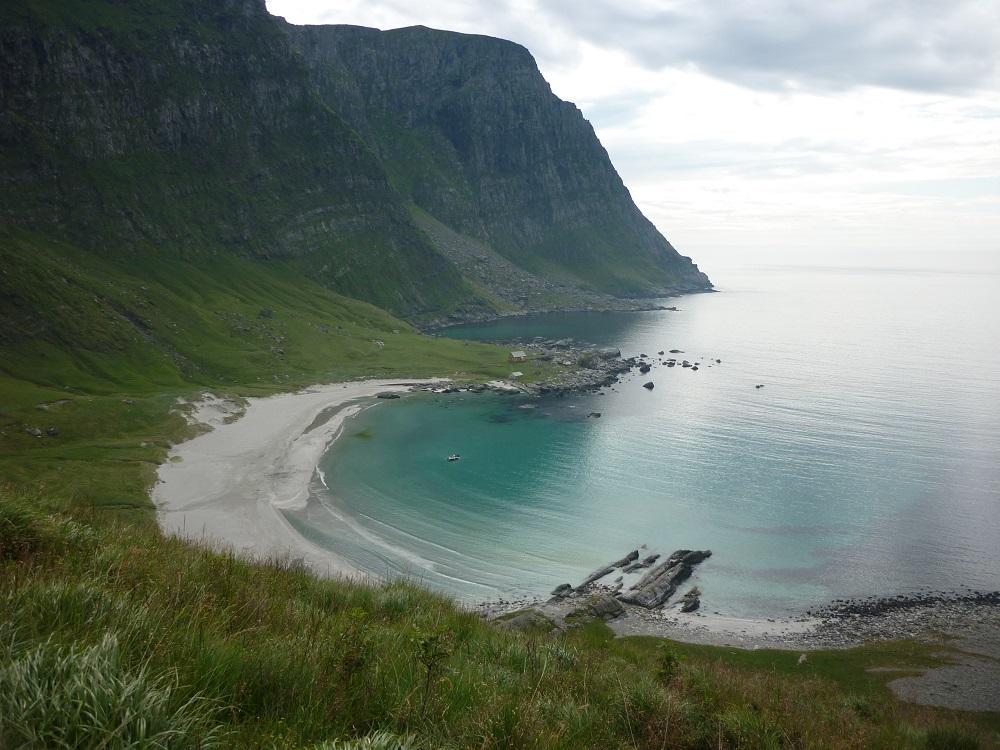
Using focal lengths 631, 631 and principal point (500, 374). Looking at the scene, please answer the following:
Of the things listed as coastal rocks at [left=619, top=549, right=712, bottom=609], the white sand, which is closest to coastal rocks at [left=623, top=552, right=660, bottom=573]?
coastal rocks at [left=619, top=549, right=712, bottom=609]

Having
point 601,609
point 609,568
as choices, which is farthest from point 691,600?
point 601,609

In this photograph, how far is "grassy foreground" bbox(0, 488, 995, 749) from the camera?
4.79 meters

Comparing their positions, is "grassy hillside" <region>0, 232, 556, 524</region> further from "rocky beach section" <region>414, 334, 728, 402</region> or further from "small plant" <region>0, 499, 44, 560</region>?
"small plant" <region>0, 499, 44, 560</region>

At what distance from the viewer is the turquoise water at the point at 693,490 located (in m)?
56.6

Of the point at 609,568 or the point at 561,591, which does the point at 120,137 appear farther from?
the point at 561,591

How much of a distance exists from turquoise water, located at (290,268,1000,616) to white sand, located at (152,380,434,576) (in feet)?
10.8

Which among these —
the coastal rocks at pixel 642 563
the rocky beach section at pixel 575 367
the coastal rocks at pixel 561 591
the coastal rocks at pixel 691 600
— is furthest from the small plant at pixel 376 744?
the rocky beach section at pixel 575 367

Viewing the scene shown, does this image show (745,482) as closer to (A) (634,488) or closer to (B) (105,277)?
(A) (634,488)

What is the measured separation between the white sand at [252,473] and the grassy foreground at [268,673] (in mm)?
29367

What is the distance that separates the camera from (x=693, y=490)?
250ft

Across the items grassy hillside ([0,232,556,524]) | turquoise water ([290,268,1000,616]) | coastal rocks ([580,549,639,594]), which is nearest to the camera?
coastal rocks ([580,549,639,594])

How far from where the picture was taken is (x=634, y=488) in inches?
3036

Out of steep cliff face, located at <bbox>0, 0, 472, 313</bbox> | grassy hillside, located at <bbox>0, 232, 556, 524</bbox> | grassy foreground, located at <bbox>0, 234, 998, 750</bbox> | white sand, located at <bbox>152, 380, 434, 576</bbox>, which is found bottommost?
white sand, located at <bbox>152, 380, 434, 576</bbox>

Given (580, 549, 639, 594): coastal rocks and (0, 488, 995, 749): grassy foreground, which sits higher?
(0, 488, 995, 749): grassy foreground
